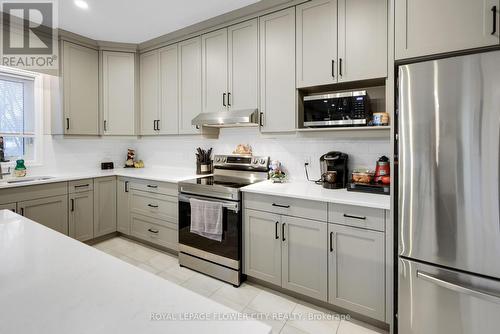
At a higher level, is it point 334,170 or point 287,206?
point 334,170

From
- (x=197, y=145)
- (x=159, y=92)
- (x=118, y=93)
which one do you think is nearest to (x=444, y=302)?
(x=197, y=145)

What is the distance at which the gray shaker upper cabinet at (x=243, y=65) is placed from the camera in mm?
2611

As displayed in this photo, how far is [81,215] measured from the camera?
3.14 m

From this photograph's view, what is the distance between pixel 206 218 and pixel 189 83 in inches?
66.3

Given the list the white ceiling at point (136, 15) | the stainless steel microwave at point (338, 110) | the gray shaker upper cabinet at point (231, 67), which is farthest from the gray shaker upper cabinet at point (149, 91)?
the stainless steel microwave at point (338, 110)

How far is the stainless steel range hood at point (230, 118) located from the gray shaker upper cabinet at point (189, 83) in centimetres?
16

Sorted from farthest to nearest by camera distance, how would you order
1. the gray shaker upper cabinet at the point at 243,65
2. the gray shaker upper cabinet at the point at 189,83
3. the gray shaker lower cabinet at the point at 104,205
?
the gray shaker lower cabinet at the point at 104,205 → the gray shaker upper cabinet at the point at 189,83 → the gray shaker upper cabinet at the point at 243,65

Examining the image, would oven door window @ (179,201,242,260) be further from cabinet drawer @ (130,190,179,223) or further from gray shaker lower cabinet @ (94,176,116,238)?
gray shaker lower cabinet @ (94,176,116,238)

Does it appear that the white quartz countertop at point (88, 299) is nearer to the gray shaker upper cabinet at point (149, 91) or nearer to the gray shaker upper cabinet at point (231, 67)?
the gray shaker upper cabinet at point (231, 67)

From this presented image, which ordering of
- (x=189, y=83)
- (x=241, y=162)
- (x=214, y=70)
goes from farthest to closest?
(x=189, y=83), (x=241, y=162), (x=214, y=70)

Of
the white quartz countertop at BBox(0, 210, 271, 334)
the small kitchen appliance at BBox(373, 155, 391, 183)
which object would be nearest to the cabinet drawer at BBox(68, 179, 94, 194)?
the white quartz countertop at BBox(0, 210, 271, 334)

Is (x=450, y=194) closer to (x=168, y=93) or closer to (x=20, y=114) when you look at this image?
(x=168, y=93)

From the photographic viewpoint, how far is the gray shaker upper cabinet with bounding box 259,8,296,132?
241 centimetres

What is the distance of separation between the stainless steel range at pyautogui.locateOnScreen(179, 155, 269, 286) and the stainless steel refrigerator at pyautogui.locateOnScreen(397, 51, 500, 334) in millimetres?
1318
